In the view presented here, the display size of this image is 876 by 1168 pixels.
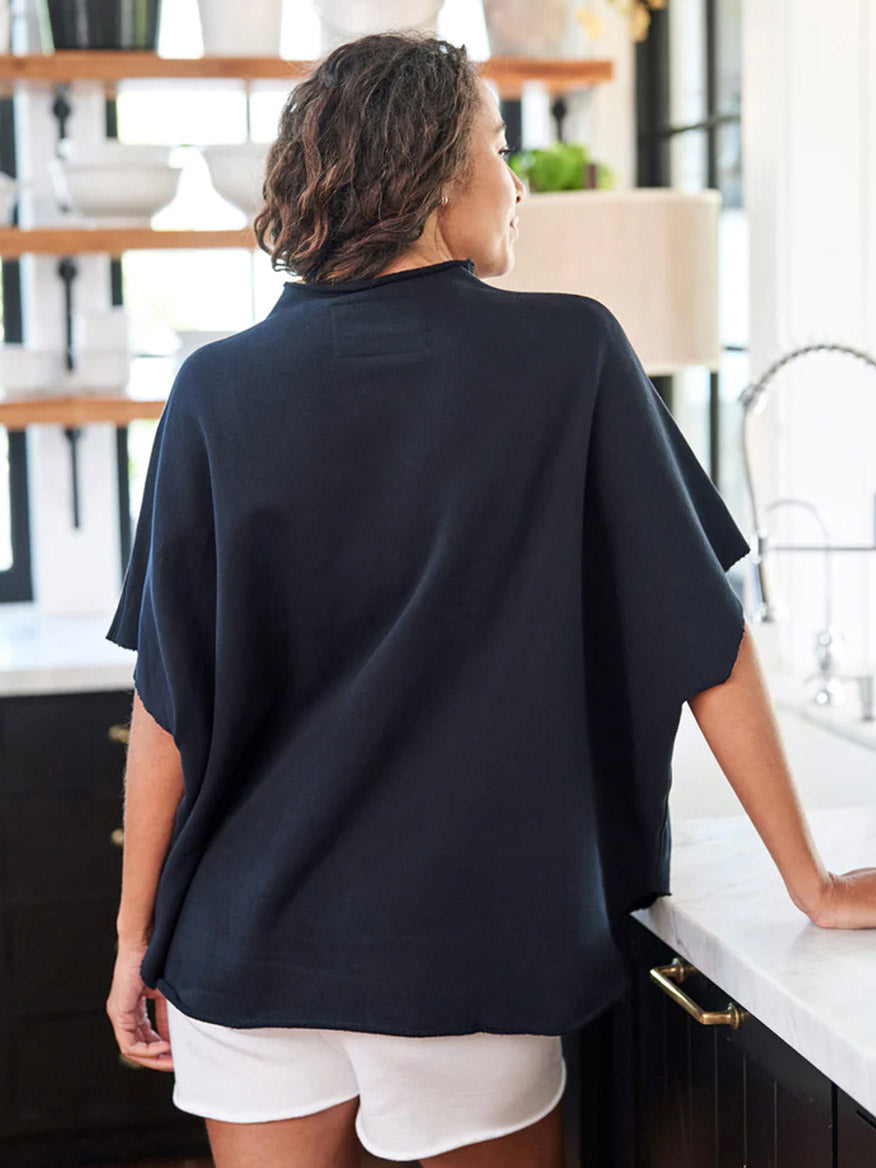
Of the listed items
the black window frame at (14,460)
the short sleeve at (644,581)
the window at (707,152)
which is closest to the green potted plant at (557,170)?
the window at (707,152)

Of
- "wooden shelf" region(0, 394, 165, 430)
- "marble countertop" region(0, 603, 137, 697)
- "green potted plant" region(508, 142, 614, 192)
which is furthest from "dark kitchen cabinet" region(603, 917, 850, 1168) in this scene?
"wooden shelf" region(0, 394, 165, 430)

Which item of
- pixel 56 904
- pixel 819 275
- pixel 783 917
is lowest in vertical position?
pixel 56 904

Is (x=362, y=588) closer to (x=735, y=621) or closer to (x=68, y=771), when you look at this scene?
(x=735, y=621)

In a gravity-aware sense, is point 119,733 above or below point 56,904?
above

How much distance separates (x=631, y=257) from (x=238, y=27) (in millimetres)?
1242

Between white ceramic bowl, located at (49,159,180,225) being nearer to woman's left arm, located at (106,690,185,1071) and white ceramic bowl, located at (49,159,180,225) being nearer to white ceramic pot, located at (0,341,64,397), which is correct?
white ceramic pot, located at (0,341,64,397)

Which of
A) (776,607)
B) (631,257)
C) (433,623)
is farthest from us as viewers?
(631,257)

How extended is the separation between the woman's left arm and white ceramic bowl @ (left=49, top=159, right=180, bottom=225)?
1890mm

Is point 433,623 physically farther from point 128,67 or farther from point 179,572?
point 128,67

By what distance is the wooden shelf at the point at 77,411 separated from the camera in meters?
3.07

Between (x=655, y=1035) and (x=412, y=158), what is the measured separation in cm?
82

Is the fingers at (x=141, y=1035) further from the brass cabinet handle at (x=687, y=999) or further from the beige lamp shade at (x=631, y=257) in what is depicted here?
the beige lamp shade at (x=631, y=257)

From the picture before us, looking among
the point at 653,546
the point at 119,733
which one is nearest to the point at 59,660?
the point at 119,733

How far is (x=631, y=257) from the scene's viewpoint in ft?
7.34
